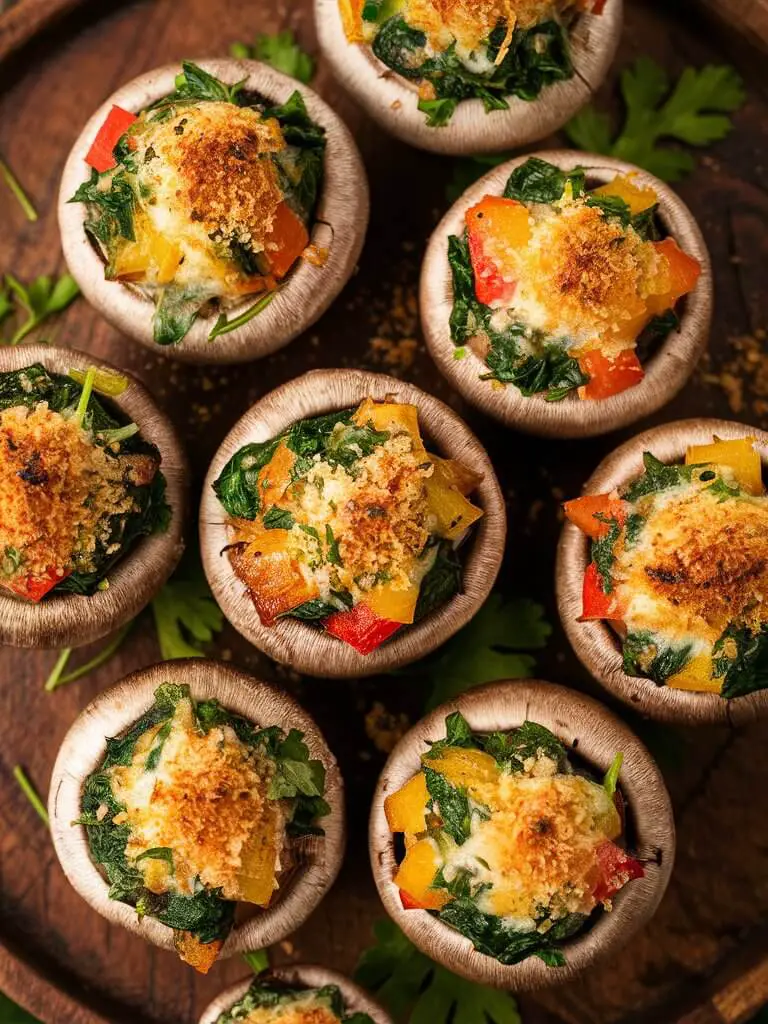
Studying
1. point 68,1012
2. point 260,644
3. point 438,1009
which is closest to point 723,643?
point 260,644

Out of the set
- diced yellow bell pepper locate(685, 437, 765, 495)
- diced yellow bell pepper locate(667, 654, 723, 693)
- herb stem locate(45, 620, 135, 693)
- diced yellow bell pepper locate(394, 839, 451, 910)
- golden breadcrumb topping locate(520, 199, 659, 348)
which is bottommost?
herb stem locate(45, 620, 135, 693)

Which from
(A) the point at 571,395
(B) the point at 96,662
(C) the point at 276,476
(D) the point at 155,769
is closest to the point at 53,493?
(C) the point at 276,476

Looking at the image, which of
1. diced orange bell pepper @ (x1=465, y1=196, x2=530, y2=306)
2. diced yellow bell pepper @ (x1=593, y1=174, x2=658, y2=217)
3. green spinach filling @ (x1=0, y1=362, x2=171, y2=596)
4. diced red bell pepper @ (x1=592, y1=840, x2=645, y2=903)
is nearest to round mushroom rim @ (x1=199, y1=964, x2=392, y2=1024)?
diced red bell pepper @ (x1=592, y1=840, x2=645, y2=903)

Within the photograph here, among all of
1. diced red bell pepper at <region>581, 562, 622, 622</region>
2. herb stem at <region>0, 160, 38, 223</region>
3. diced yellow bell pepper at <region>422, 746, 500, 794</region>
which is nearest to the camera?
diced yellow bell pepper at <region>422, 746, 500, 794</region>

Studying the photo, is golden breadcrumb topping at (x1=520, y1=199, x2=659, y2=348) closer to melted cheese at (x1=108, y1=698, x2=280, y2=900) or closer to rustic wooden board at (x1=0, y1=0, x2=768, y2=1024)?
rustic wooden board at (x1=0, y1=0, x2=768, y2=1024)

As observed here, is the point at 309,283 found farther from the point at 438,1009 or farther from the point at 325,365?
the point at 438,1009

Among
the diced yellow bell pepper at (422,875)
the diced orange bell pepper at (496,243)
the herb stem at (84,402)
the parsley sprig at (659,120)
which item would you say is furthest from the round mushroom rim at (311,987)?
the parsley sprig at (659,120)
